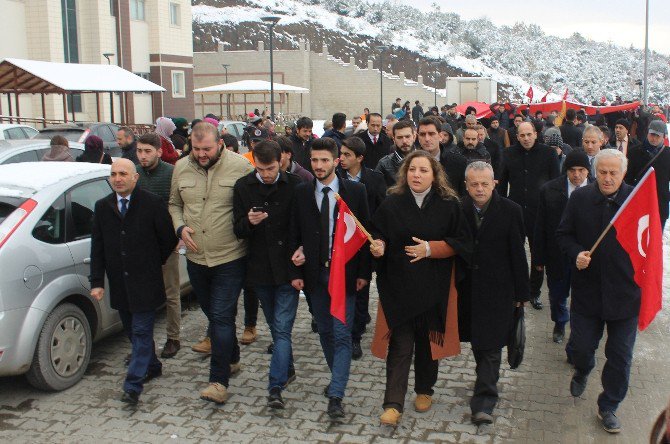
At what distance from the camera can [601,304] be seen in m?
5.33

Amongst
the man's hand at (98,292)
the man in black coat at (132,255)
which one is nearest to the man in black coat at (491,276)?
the man in black coat at (132,255)

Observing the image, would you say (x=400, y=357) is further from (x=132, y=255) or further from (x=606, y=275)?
(x=132, y=255)

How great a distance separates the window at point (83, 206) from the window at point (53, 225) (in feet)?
0.43

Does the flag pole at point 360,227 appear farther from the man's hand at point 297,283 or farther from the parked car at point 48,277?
the parked car at point 48,277

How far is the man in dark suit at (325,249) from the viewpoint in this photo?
5.53 m

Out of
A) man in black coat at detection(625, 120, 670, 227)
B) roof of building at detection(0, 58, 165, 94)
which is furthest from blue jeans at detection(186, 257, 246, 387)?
roof of building at detection(0, 58, 165, 94)

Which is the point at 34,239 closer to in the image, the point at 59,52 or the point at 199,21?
the point at 59,52

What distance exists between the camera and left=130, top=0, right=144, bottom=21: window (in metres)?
40.5

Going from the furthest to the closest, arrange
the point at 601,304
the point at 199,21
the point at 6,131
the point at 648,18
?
the point at 199,21 < the point at 648,18 < the point at 6,131 < the point at 601,304

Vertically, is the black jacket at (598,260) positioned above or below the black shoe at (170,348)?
above

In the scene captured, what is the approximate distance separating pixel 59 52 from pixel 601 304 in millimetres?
33242

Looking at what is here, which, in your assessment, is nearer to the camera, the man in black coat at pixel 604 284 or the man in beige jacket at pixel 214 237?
the man in black coat at pixel 604 284

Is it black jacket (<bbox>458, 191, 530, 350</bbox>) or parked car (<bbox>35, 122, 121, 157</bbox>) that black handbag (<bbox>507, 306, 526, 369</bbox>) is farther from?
parked car (<bbox>35, 122, 121, 157</bbox>)

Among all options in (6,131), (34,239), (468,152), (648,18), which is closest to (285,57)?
(648,18)
